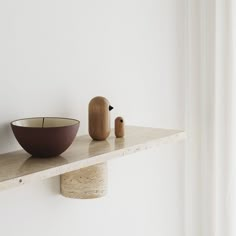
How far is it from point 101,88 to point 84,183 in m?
0.33

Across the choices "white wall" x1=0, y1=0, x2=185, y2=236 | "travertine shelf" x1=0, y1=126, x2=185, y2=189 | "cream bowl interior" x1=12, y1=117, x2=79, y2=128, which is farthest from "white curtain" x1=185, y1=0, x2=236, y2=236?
"cream bowl interior" x1=12, y1=117, x2=79, y2=128

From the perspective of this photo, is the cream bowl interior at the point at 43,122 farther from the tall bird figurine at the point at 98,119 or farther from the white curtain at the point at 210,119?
the white curtain at the point at 210,119

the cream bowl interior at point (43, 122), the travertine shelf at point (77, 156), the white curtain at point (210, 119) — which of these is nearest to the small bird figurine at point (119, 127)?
the travertine shelf at point (77, 156)

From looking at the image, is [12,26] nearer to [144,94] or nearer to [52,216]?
[52,216]

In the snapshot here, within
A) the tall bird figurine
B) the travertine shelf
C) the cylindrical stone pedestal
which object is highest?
the tall bird figurine

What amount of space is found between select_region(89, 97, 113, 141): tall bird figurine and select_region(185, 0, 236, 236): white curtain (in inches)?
30.0

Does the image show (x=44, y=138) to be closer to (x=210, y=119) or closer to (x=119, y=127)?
(x=119, y=127)

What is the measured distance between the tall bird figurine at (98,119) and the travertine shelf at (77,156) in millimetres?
23

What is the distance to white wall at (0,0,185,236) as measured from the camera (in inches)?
46.4

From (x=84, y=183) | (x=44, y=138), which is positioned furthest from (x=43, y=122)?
(x=84, y=183)

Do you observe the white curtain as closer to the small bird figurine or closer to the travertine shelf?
the travertine shelf

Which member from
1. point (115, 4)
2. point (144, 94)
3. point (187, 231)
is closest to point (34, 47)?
point (115, 4)

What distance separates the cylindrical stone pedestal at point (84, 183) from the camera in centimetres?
131

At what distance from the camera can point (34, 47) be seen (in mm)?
1215
